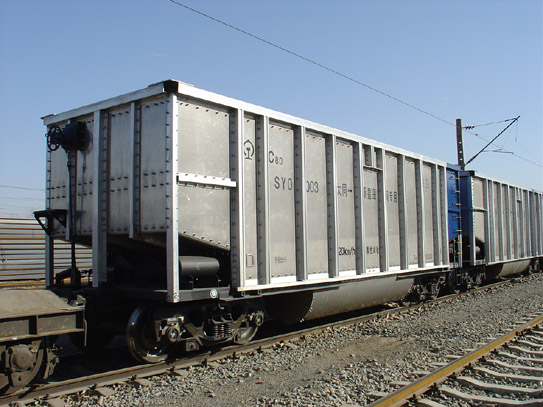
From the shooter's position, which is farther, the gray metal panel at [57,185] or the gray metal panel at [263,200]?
the gray metal panel at [57,185]

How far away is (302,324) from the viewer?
917 centimetres

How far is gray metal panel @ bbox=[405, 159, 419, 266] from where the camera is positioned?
34.1 feet

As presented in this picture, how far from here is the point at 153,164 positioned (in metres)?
6.04

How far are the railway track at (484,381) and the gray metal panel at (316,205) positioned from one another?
2486mm

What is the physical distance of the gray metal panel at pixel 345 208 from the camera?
8.43 meters

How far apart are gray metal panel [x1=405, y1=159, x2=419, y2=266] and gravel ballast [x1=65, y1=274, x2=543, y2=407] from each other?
138 cm

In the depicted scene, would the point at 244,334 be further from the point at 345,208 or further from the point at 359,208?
the point at 359,208

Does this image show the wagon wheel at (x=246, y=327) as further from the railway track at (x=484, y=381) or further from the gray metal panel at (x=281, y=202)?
the railway track at (x=484, y=381)

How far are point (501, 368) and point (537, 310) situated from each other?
5.11 m

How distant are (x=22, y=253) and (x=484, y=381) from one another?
502 inches

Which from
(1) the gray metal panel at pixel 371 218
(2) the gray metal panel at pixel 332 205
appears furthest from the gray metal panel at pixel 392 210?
(2) the gray metal panel at pixel 332 205

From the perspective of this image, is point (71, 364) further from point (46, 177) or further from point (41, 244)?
point (41, 244)

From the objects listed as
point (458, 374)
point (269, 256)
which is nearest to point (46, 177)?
point (269, 256)

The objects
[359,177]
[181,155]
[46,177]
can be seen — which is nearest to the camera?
[181,155]
